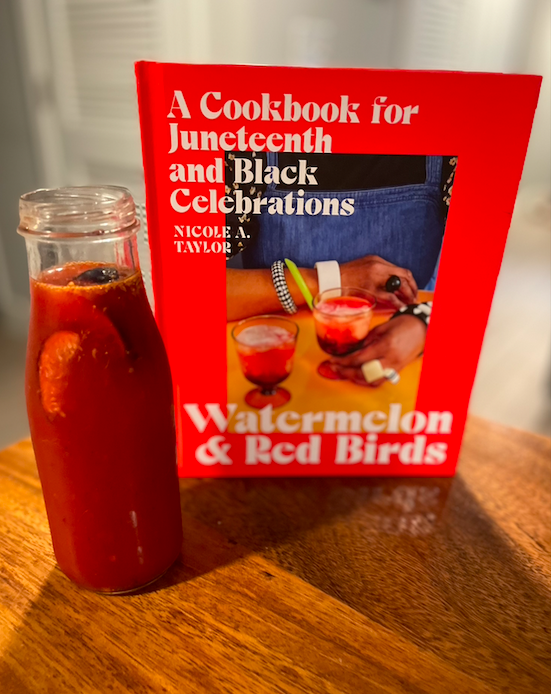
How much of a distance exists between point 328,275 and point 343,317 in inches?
1.7

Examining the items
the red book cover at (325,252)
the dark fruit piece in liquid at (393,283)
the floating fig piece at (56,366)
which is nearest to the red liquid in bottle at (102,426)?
the floating fig piece at (56,366)

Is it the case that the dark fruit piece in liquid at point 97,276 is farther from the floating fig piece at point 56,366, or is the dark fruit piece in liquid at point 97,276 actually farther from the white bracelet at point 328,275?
the white bracelet at point 328,275

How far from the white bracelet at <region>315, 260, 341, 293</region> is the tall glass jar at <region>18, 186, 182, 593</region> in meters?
0.17

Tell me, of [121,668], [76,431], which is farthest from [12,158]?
[121,668]

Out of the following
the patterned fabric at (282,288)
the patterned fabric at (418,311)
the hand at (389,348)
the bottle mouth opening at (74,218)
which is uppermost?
the bottle mouth opening at (74,218)

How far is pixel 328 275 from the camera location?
513 millimetres

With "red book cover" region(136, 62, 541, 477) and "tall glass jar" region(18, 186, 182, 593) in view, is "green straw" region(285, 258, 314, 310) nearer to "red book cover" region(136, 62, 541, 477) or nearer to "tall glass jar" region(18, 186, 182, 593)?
"red book cover" region(136, 62, 541, 477)

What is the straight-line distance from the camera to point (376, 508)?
561 millimetres

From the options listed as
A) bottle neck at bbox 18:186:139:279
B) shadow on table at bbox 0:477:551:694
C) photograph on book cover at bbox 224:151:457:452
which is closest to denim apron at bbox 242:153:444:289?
photograph on book cover at bbox 224:151:457:452

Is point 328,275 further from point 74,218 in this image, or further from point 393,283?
Result: point 74,218

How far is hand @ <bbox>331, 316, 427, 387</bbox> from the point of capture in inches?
21.3

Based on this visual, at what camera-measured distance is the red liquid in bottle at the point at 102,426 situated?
1.28 ft

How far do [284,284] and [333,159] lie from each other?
0.12 meters

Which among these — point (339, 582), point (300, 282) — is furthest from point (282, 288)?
point (339, 582)
